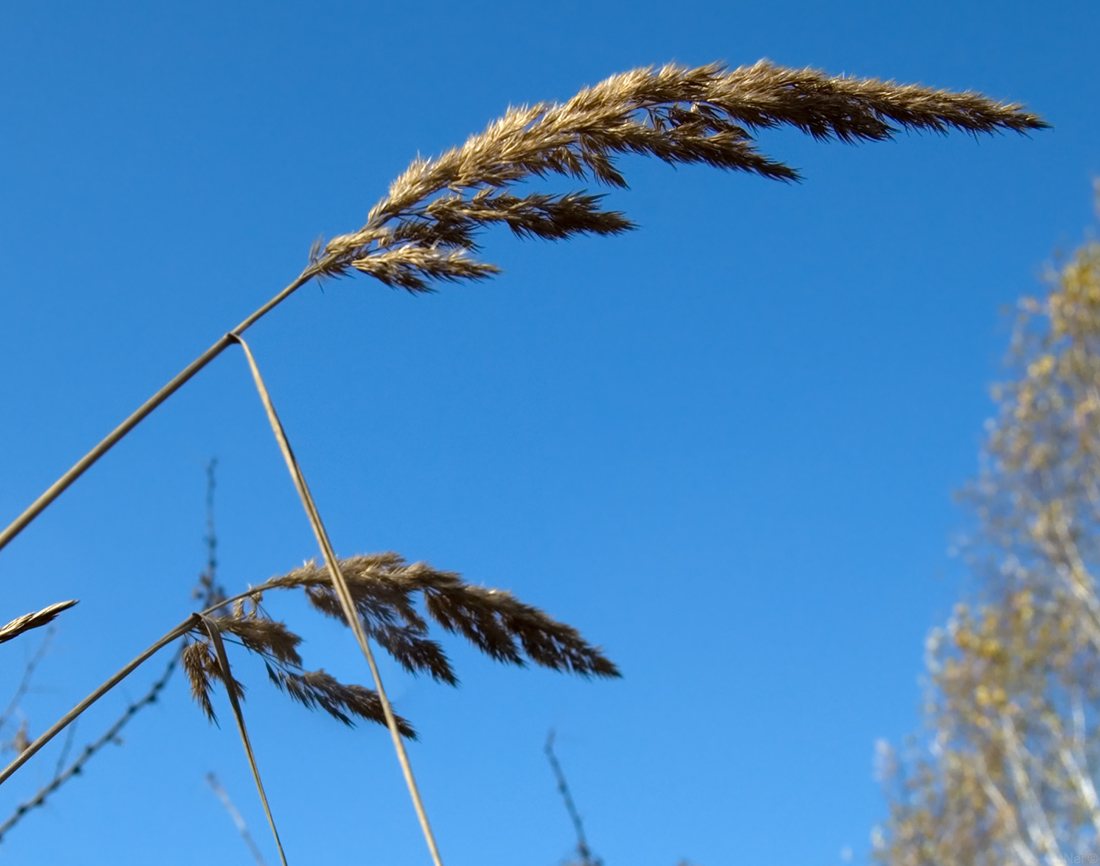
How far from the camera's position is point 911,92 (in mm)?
1177

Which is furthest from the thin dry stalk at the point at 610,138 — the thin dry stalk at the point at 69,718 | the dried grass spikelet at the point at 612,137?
the thin dry stalk at the point at 69,718

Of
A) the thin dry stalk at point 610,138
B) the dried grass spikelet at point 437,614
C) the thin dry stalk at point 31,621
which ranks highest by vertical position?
the thin dry stalk at point 610,138

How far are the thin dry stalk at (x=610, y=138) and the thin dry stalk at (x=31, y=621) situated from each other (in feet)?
1.21

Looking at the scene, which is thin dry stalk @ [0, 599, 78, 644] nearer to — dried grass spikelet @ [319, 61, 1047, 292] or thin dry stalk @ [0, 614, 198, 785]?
thin dry stalk @ [0, 614, 198, 785]

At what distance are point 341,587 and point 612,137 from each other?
69 cm

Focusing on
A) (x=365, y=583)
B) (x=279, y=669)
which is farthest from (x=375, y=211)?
(x=279, y=669)

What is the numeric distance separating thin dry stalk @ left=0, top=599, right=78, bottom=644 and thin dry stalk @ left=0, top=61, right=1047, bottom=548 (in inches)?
14.5

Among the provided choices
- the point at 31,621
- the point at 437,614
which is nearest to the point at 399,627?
the point at 437,614

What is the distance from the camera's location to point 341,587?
101cm

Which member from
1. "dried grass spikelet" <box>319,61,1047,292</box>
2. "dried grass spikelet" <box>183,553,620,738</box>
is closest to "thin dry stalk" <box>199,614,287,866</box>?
"dried grass spikelet" <box>183,553,620,738</box>

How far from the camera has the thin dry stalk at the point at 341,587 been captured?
3.04ft

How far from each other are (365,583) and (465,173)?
56 centimetres

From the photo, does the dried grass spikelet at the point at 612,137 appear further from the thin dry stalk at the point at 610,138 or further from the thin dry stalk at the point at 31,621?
the thin dry stalk at the point at 31,621

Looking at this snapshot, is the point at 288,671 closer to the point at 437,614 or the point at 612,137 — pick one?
the point at 437,614
